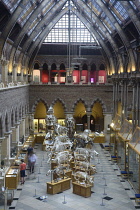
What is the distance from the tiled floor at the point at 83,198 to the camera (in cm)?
1791

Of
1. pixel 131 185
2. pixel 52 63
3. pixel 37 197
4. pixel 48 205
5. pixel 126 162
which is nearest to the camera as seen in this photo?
pixel 48 205

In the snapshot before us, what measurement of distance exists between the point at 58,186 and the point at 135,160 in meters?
5.18

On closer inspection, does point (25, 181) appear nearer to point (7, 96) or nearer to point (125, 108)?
point (7, 96)

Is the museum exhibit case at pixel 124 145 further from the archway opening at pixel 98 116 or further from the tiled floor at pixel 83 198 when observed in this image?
the archway opening at pixel 98 116

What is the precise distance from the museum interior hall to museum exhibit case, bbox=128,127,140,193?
2.7 inches

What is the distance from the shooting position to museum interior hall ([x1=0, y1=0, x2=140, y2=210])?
784 inches

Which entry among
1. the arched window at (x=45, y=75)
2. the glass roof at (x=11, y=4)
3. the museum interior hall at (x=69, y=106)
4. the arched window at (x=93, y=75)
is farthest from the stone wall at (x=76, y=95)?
the glass roof at (x=11, y=4)

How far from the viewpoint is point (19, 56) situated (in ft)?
107

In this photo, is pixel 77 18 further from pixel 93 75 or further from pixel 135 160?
pixel 135 160

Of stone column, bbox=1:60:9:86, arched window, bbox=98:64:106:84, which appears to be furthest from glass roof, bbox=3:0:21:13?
arched window, bbox=98:64:106:84

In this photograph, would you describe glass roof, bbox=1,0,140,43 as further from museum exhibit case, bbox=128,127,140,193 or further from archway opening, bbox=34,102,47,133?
archway opening, bbox=34,102,47,133

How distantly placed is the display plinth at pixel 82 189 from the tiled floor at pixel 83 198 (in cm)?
25

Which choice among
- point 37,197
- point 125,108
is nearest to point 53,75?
point 125,108

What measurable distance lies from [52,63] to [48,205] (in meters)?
28.1
